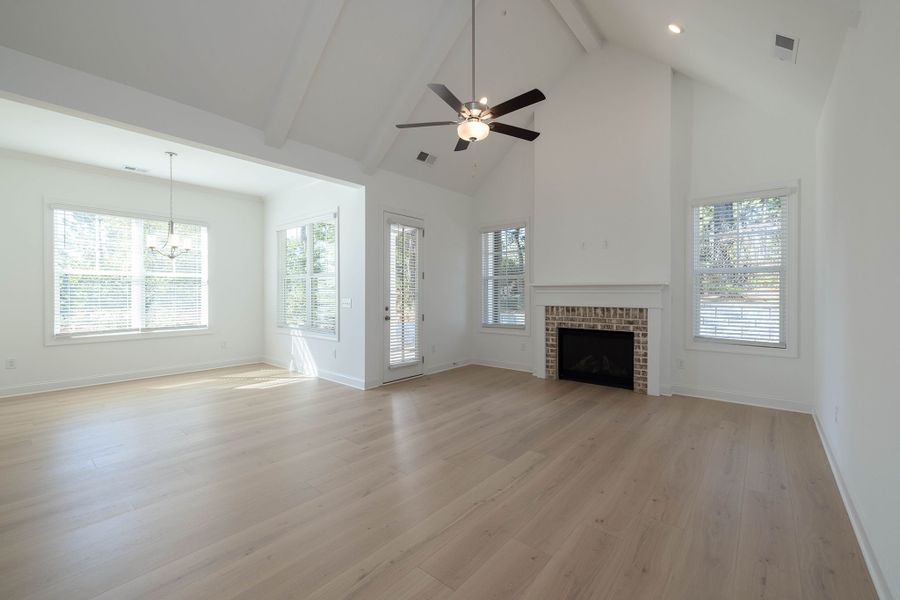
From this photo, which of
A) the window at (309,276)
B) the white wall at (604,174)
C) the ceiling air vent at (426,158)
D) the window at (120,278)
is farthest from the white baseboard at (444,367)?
the window at (120,278)

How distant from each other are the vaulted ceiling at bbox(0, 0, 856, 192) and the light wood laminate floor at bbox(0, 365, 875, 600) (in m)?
3.05

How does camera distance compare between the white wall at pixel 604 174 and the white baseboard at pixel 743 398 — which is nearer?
the white baseboard at pixel 743 398

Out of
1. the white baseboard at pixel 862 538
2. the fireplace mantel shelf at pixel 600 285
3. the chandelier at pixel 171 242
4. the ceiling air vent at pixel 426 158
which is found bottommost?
the white baseboard at pixel 862 538

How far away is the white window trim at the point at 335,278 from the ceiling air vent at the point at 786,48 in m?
5.07

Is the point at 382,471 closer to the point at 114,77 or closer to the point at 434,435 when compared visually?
the point at 434,435

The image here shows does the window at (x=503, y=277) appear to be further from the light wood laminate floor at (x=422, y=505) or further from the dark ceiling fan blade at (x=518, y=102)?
the dark ceiling fan blade at (x=518, y=102)

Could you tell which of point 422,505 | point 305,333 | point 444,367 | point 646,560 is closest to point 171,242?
point 305,333

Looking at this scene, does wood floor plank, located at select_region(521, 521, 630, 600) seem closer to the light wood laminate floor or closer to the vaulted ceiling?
the light wood laminate floor

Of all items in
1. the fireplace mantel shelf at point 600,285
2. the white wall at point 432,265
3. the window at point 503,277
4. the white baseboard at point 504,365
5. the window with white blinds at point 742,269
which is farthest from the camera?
the window at point 503,277

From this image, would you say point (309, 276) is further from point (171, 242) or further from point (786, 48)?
point (786, 48)

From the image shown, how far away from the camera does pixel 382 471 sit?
2957 mm

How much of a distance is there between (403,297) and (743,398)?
179 inches

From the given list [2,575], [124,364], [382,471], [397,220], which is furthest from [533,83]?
[124,364]

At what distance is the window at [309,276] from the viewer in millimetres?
6117
